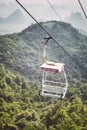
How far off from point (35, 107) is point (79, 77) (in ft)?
185

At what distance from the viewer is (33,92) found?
9950 cm

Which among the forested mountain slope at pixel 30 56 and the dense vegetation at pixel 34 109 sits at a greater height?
the forested mountain slope at pixel 30 56

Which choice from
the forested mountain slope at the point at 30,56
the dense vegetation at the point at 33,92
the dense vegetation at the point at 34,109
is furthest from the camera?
the forested mountain slope at the point at 30,56

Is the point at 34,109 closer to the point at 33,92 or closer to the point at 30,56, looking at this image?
the point at 33,92

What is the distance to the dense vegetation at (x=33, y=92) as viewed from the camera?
179 ft

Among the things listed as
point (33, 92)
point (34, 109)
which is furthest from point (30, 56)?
point (34, 109)

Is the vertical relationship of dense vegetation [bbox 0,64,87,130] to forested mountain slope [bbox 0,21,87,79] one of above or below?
below

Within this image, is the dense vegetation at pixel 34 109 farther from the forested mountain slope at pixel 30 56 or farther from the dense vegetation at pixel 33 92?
the forested mountain slope at pixel 30 56

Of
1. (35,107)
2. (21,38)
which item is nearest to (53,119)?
(35,107)

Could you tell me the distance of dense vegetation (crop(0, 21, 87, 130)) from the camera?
54466 mm

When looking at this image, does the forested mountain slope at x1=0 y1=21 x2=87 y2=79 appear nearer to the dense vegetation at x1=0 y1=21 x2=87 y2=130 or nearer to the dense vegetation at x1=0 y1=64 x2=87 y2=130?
the dense vegetation at x1=0 y1=21 x2=87 y2=130

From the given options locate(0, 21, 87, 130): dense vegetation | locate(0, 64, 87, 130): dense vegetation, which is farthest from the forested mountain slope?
locate(0, 64, 87, 130): dense vegetation

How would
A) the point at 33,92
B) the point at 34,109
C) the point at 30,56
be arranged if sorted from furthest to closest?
the point at 30,56, the point at 33,92, the point at 34,109

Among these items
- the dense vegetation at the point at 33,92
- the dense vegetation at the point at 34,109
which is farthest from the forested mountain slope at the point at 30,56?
the dense vegetation at the point at 34,109
